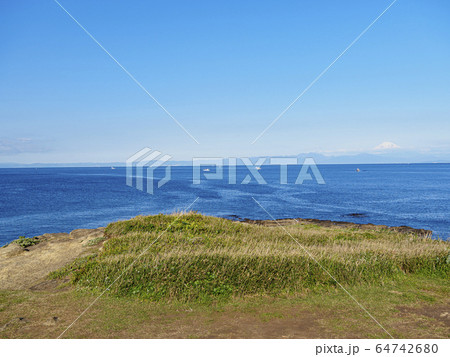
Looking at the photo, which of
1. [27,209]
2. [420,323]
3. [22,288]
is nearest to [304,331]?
[420,323]

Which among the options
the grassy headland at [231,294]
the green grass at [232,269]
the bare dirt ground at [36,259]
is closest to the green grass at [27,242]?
the bare dirt ground at [36,259]

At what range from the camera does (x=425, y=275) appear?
46.8 ft

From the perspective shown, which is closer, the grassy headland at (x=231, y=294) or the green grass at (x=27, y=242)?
the grassy headland at (x=231, y=294)

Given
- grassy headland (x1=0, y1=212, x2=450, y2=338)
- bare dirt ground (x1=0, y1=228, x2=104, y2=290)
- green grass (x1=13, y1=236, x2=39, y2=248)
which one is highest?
grassy headland (x1=0, y1=212, x2=450, y2=338)

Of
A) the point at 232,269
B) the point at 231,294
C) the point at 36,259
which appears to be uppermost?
the point at 232,269

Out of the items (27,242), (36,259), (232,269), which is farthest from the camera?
(27,242)

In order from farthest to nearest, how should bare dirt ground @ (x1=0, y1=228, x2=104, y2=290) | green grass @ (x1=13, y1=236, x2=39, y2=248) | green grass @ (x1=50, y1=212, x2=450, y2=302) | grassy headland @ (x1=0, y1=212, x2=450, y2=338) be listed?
green grass @ (x1=13, y1=236, x2=39, y2=248) < bare dirt ground @ (x1=0, y1=228, x2=104, y2=290) < green grass @ (x1=50, y1=212, x2=450, y2=302) < grassy headland @ (x1=0, y1=212, x2=450, y2=338)

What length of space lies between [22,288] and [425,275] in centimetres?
1554

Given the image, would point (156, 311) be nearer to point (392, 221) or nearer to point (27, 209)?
point (392, 221)

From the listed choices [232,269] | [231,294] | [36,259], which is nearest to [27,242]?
[36,259]

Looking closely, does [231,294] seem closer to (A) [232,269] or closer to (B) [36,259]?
(A) [232,269]

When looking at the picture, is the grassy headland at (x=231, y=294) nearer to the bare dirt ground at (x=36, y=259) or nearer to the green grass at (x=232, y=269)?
the green grass at (x=232, y=269)

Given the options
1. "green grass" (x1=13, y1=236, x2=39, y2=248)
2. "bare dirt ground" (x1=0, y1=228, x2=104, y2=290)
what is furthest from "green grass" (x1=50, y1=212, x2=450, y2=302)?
"green grass" (x1=13, y1=236, x2=39, y2=248)

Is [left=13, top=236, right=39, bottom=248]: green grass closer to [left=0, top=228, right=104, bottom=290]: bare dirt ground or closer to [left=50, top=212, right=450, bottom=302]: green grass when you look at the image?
[left=0, top=228, right=104, bottom=290]: bare dirt ground
